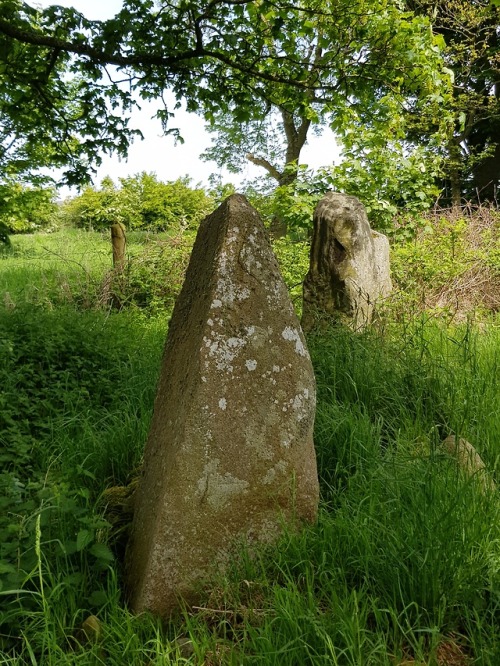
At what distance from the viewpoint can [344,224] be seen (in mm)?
5988

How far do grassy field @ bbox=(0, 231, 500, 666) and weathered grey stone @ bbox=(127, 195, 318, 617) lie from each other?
0.41 ft

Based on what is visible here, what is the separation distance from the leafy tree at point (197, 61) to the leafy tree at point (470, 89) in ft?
24.4

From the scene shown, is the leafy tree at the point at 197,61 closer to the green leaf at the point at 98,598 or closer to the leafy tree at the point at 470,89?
the green leaf at the point at 98,598

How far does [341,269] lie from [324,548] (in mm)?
4030

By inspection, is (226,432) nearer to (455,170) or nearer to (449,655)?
(449,655)

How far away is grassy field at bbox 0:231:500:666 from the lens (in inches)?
73.0

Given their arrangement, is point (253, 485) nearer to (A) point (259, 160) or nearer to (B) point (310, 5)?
(B) point (310, 5)

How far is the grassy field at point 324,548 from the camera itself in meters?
1.85

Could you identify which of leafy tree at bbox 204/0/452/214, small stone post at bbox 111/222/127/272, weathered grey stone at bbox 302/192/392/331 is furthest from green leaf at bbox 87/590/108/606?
small stone post at bbox 111/222/127/272

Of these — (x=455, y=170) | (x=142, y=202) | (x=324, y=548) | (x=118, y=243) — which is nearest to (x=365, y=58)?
(x=118, y=243)

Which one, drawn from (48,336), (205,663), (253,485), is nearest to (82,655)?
(205,663)

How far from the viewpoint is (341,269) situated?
5.87 meters

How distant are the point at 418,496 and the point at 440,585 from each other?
44 centimetres

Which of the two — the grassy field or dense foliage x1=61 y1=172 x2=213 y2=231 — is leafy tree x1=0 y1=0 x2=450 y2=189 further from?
dense foliage x1=61 y1=172 x2=213 y2=231
